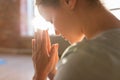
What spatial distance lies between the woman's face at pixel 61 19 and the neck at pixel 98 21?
0.04 metres

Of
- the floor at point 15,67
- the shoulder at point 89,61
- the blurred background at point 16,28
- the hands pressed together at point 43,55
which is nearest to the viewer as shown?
the shoulder at point 89,61

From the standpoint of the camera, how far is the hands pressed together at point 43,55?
700 mm

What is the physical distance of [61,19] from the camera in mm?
587

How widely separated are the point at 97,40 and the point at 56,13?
0.12 meters

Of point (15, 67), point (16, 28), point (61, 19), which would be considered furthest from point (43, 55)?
point (16, 28)

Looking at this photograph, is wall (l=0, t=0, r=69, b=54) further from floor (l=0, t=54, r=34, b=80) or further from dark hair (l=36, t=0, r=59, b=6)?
dark hair (l=36, t=0, r=59, b=6)

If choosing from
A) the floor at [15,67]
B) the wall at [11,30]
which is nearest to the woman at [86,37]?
the floor at [15,67]

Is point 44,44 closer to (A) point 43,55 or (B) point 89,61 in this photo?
(A) point 43,55

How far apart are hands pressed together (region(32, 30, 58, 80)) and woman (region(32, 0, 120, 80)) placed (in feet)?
0.31

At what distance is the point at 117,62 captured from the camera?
0.50 meters

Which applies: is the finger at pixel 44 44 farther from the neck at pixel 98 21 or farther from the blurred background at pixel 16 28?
the blurred background at pixel 16 28

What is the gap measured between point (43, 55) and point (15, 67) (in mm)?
3015

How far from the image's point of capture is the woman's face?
56 cm

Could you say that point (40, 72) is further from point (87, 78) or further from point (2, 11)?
point (2, 11)
